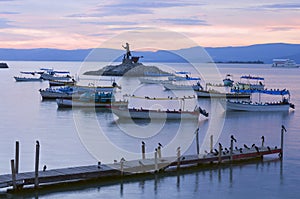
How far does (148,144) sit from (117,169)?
26.4 ft

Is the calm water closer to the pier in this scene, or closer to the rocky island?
the pier

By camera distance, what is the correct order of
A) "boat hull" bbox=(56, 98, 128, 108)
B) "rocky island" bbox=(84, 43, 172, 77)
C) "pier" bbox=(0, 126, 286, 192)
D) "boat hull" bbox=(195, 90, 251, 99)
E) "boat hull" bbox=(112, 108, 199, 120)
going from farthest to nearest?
"rocky island" bbox=(84, 43, 172, 77) < "boat hull" bbox=(195, 90, 251, 99) < "boat hull" bbox=(56, 98, 128, 108) < "boat hull" bbox=(112, 108, 199, 120) < "pier" bbox=(0, 126, 286, 192)

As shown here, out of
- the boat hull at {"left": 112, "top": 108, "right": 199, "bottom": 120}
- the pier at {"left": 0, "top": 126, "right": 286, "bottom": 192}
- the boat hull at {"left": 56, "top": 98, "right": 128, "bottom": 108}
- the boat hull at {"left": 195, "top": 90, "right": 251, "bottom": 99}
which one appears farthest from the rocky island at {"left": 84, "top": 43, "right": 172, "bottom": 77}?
the pier at {"left": 0, "top": 126, "right": 286, "bottom": 192}

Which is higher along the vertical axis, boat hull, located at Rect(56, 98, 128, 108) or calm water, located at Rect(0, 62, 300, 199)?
boat hull, located at Rect(56, 98, 128, 108)

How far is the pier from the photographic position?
1642 cm

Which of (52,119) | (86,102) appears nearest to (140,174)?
(52,119)

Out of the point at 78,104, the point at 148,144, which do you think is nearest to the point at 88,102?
the point at 78,104

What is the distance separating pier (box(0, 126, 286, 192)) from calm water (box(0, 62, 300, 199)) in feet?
1.47

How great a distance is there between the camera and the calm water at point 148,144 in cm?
1772

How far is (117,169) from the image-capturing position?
60.4 feet

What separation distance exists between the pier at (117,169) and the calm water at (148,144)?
1.47 feet

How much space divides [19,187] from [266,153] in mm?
10930

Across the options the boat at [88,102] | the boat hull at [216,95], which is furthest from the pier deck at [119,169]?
the boat hull at [216,95]

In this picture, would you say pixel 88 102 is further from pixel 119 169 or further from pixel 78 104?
pixel 119 169
